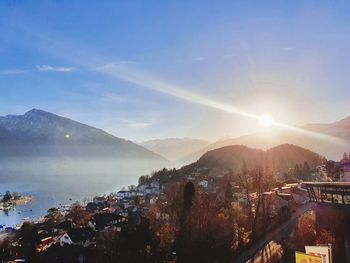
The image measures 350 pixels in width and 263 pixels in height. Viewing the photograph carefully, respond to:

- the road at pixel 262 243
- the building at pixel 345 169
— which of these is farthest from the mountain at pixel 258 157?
the road at pixel 262 243

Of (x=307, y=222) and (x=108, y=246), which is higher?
(x=307, y=222)

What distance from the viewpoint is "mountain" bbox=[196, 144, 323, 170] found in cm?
13125

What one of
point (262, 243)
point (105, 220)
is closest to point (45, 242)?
point (105, 220)

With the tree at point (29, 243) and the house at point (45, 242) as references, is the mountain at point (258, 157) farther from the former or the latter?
the tree at point (29, 243)

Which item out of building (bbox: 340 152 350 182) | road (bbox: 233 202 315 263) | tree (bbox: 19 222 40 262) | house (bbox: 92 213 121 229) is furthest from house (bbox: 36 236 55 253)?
building (bbox: 340 152 350 182)

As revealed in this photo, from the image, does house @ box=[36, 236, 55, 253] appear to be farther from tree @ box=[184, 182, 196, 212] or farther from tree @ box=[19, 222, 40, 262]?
tree @ box=[184, 182, 196, 212]

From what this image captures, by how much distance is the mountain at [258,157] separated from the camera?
131 metres

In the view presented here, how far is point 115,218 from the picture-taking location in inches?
2153

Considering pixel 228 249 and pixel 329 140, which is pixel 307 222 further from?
pixel 329 140

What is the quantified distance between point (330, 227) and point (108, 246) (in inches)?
559

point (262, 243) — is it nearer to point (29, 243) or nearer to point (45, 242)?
point (29, 243)

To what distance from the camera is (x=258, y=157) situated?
477 ft

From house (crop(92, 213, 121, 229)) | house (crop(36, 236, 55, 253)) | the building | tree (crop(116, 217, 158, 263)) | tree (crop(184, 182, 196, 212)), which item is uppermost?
the building

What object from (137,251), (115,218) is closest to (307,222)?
(137,251)
